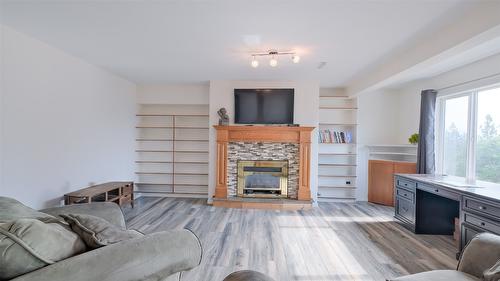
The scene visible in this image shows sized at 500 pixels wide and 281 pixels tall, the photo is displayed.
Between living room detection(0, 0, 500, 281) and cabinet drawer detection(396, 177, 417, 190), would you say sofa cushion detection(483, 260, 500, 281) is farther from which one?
cabinet drawer detection(396, 177, 417, 190)

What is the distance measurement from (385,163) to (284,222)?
2457 millimetres

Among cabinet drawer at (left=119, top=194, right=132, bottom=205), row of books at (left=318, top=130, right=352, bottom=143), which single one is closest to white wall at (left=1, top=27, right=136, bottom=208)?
cabinet drawer at (left=119, top=194, right=132, bottom=205)

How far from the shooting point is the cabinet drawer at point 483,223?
2223 mm

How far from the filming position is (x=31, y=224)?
3.52 ft

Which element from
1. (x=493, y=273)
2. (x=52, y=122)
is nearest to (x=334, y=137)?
(x=493, y=273)

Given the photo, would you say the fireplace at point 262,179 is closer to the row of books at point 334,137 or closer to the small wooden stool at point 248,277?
the row of books at point 334,137

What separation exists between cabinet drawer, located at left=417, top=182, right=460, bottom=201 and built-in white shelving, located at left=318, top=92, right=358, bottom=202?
1821mm

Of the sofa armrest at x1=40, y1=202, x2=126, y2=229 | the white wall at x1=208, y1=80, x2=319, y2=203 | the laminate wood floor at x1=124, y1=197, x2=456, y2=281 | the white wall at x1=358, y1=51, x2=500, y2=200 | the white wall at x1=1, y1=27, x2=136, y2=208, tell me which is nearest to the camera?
the sofa armrest at x1=40, y1=202, x2=126, y2=229

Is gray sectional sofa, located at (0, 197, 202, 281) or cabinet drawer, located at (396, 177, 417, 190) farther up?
gray sectional sofa, located at (0, 197, 202, 281)

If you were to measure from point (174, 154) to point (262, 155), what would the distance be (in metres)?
2.01

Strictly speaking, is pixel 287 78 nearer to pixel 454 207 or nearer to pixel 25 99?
pixel 454 207

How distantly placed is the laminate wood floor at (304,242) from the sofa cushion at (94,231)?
3.98 feet

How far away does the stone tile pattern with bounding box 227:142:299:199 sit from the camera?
4.81 m

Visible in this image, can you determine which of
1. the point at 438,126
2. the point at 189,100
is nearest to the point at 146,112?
the point at 189,100
